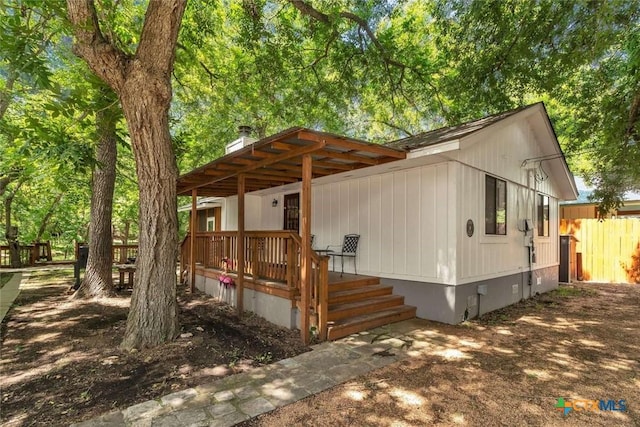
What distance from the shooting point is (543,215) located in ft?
27.7

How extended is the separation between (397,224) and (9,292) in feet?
30.2

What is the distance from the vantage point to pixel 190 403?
2.81 metres

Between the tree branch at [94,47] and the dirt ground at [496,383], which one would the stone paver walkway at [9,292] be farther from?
the dirt ground at [496,383]

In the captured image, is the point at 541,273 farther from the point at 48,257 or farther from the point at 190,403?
the point at 48,257

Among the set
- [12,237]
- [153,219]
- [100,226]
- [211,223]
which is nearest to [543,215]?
[153,219]

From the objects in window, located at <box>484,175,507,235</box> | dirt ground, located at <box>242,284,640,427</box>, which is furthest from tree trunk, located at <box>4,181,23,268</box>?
window, located at <box>484,175,507,235</box>

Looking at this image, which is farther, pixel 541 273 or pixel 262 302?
pixel 541 273

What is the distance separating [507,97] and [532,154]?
1.89 m

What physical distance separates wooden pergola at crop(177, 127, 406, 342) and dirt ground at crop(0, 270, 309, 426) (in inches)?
33.8

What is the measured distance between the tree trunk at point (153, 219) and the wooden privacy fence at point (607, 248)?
11.9 meters

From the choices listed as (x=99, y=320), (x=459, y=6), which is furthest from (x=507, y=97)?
(x=99, y=320)

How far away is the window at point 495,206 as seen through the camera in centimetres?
608

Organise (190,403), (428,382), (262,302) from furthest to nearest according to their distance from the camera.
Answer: (262,302) → (428,382) → (190,403)

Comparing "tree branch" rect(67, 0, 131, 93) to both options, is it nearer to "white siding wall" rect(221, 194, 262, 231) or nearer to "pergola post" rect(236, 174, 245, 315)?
"pergola post" rect(236, 174, 245, 315)
